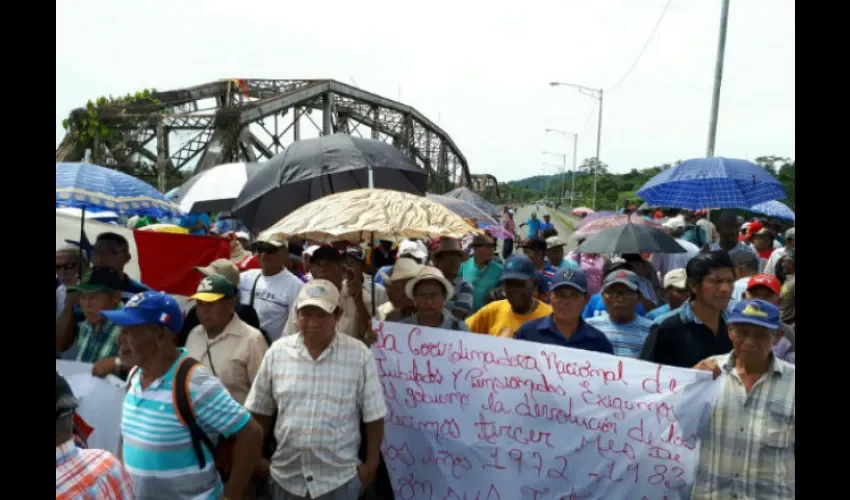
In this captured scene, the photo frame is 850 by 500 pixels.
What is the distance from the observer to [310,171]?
4.48 meters

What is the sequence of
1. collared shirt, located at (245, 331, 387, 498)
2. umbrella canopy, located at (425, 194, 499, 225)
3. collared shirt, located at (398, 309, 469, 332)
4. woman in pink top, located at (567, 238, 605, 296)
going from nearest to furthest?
collared shirt, located at (245, 331, 387, 498) → collared shirt, located at (398, 309, 469, 332) → woman in pink top, located at (567, 238, 605, 296) → umbrella canopy, located at (425, 194, 499, 225)

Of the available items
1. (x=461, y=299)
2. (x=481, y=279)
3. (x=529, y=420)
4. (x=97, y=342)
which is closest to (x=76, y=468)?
(x=97, y=342)

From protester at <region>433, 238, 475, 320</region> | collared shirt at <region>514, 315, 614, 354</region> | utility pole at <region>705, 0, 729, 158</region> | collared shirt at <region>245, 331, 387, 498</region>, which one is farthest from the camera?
utility pole at <region>705, 0, 729, 158</region>

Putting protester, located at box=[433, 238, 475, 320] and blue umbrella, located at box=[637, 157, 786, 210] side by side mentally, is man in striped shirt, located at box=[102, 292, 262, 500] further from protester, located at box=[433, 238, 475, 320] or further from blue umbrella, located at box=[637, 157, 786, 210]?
blue umbrella, located at box=[637, 157, 786, 210]

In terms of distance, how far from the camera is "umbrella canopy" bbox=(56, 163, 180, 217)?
15.4 feet

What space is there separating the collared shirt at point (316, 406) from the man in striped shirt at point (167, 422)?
33 centimetres

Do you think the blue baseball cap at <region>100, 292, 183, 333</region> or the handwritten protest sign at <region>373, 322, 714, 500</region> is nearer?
the blue baseball cap at <region>100, 292, 183, 333</region>

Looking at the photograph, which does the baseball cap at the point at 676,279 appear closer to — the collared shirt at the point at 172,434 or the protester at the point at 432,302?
the protester at the point at 432,302

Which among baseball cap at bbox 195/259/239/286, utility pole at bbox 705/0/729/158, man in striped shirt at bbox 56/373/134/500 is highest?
utility pole at bbox 705/0/729/158

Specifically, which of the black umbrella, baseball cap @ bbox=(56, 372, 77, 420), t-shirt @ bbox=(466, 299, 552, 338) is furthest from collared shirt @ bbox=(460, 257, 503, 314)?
baseball cap @ bbox=(56, 372, 77, 420)

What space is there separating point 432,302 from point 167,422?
6.08 ft

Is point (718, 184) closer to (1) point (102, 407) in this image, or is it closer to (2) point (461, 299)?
(2) point (461, 299)

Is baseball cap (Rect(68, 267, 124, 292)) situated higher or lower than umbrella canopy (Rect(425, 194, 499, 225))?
lower
